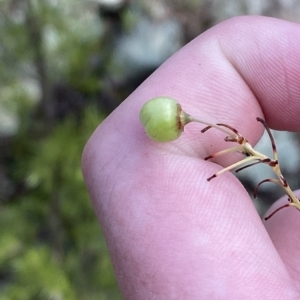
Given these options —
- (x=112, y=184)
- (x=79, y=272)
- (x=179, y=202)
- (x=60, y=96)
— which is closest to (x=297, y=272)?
(x=179, y=202)

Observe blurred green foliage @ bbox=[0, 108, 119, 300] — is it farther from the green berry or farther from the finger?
the green berry

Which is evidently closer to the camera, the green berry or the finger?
the green berry

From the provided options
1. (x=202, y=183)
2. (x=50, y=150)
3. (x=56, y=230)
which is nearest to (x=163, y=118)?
(x=202, y=183)

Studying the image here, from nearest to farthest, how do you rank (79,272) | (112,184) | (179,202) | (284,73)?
(179,202) < (112,184) < (284,73) < (79,272)

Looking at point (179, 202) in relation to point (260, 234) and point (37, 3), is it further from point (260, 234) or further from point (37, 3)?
point (37, 3)

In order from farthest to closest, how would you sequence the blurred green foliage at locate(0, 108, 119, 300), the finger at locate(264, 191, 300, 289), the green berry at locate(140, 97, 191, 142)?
the blurred green foliage at locate(0, 108, 119, 300)
the finger at locate(264, 191, 300, 289)
the green berry at locate(140, 97, 191, 142)

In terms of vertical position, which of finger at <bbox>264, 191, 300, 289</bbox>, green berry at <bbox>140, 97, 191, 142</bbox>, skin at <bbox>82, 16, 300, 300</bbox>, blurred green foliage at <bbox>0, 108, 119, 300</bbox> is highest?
green berry at <bbox>140, 97, 191, 142</bbox>

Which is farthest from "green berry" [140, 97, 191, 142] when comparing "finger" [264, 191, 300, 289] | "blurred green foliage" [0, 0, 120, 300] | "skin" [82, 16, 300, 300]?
"blurred green foliage" [0, 0, 120, 300]
